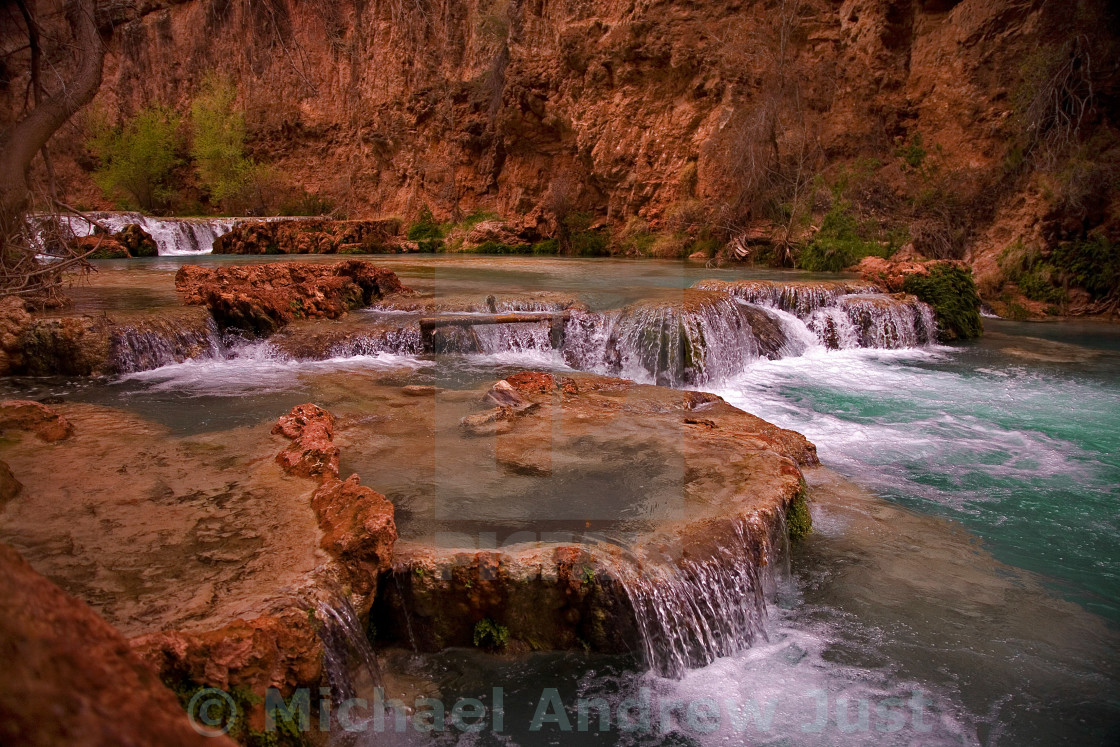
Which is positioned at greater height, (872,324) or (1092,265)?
(1092,265)

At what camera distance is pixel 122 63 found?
31969 millimetres

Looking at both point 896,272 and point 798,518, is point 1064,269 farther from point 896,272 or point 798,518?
point 798,518

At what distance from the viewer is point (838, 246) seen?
14633 millimetres

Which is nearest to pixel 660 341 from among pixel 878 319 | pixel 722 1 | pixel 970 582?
pixel 878 319

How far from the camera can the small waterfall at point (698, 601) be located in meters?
3.19

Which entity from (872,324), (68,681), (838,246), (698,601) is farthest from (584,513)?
(838,246)

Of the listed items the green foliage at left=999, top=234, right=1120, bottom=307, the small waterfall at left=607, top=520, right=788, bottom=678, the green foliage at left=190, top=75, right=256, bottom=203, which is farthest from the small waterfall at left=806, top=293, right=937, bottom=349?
the green foliage at left=190, top=75, right=256, bottom=203

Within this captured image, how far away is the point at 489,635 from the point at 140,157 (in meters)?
30.4

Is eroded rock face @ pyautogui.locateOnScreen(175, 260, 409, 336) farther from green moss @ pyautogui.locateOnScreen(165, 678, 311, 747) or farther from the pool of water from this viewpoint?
green moss @ pyautogui.locateOnScreen(165, 678, 311, 747)

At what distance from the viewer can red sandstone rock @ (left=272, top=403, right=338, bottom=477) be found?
3932mm

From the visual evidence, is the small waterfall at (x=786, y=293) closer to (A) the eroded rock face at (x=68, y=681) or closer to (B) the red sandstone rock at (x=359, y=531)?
(B) the red sandstone rock at (x=359, y=531)

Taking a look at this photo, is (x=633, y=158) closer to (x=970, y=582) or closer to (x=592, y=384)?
(x=592, y=384)

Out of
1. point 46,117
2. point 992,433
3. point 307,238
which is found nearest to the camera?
point 46,117

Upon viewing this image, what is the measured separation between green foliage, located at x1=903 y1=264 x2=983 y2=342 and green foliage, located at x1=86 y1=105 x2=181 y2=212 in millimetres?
27844
